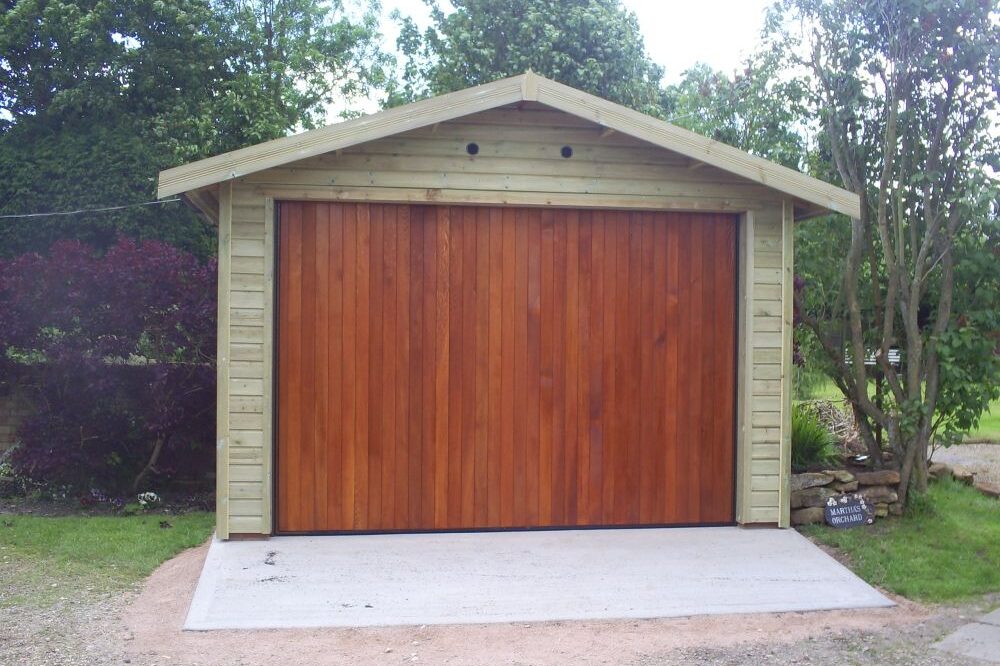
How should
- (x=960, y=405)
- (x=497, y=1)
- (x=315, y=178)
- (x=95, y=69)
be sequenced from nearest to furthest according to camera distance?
(x=315, y=178), (x=960, y=405), (x=95, y=69), (x=497, y=1)

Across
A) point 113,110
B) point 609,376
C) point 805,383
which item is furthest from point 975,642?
point 113,110

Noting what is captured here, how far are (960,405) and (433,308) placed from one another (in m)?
4.29

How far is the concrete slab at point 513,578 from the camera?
5750mm

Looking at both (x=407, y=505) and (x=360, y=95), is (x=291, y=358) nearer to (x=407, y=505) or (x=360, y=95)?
(x=407, y=505)

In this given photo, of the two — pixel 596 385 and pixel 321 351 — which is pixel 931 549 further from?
pixel 321 351

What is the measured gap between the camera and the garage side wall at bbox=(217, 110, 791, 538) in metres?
7.00

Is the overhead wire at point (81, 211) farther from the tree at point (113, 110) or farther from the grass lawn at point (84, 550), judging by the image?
the grass lawn at point (84, 550)

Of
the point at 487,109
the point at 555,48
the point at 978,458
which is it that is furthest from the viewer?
the point at 555,48

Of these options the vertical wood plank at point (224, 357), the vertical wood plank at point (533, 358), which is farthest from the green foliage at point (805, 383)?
the vertical wood plank at point (224, 357)

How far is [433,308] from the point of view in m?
7.28

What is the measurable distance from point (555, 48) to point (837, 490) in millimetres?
12653

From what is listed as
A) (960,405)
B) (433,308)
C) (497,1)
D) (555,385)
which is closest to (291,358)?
(433,308)

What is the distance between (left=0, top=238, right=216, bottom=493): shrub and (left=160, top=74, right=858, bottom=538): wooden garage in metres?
1.98

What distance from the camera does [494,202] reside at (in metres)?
7.21
